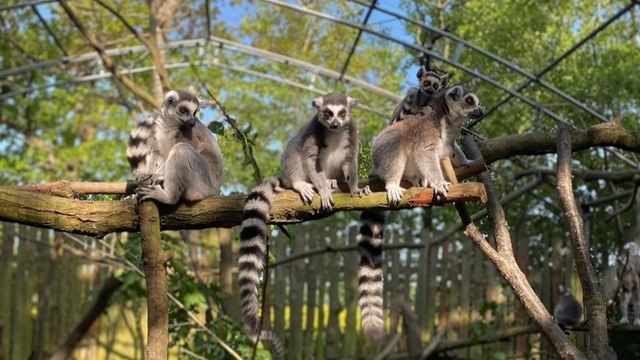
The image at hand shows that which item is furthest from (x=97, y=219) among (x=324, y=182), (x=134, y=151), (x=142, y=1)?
(x=142, y=1)

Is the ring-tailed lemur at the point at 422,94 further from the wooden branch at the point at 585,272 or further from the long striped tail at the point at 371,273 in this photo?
the wooden branch at the point at 585,272

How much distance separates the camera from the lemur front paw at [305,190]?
426cm

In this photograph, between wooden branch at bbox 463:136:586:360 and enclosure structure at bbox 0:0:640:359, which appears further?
enclosure structure at bbox 0:0:640:359

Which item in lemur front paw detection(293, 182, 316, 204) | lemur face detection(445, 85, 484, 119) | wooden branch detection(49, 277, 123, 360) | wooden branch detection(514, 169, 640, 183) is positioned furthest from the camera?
wooden branch detection(49, 277, 123, 360)

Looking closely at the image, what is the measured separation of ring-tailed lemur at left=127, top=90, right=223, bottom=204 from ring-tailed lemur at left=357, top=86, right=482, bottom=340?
108cm

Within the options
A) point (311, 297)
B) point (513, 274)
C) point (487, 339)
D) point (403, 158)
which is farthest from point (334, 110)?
point (487, 339)

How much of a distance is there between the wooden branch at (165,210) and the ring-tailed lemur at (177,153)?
0.23 meters

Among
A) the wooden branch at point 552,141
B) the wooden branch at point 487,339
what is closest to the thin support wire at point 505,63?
the wooden branch at point 487,339

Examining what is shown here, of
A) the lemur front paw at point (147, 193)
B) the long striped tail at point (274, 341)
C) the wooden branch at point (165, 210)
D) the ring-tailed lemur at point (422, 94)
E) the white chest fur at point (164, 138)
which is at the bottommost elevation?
the long striped tail at point (274, 341)

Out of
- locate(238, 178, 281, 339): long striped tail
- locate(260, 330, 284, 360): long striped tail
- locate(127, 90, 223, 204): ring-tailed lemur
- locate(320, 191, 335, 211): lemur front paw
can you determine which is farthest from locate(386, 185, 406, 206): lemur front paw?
locate(260, 330, 284, 360): long striped tail

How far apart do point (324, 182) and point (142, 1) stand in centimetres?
1647

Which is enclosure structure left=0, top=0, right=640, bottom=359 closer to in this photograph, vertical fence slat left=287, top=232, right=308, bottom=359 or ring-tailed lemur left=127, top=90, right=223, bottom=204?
vertical fence slat left=287, top=232, right=308, bottom=359

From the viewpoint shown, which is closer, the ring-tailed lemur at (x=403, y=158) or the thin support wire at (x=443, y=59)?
the ring-tailed lemur at (x=403, y=158)

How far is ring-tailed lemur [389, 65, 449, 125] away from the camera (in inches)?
219
